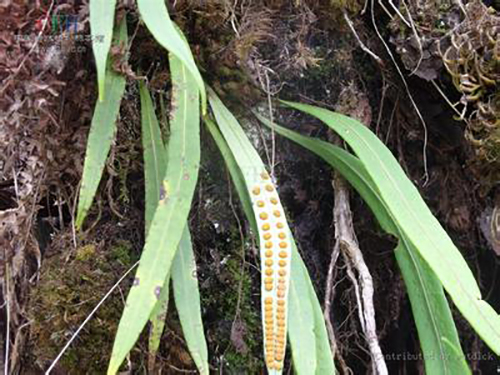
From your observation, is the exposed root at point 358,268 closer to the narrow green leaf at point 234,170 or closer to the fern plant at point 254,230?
the fern plant at point 254,230

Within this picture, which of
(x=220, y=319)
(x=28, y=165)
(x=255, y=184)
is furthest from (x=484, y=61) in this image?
(x=28, y=165)

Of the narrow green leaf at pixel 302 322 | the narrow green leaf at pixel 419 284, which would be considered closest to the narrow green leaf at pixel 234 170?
the narrow green leaf at pixel 302 322

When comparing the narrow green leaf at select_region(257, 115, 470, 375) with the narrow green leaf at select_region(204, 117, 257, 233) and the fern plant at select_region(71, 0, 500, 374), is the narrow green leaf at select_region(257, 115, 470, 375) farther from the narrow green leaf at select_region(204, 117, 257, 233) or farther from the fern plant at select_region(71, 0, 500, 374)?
the narrow green leaf at select_region(204, 117, 257, 233)

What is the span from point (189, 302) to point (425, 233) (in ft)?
0.92

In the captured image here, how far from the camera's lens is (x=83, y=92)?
2.70ft

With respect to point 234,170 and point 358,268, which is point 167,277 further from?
point 358,268

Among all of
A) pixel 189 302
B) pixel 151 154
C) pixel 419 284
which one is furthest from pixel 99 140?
pixel 419 284

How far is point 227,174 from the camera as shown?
2.96 ft

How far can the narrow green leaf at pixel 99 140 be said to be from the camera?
0.70 m

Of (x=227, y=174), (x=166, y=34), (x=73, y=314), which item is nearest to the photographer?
(x=166, y=34)

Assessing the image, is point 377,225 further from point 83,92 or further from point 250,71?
point 83,92

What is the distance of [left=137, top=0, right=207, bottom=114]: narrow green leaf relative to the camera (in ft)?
1.98

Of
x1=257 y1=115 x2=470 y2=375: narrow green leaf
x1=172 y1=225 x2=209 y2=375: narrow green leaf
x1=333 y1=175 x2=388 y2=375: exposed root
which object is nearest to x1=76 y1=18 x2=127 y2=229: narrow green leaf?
x1=172 y1=225 x2=209 y2=375: narrow green leaf

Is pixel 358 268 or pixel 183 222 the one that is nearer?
pixel 183 222
